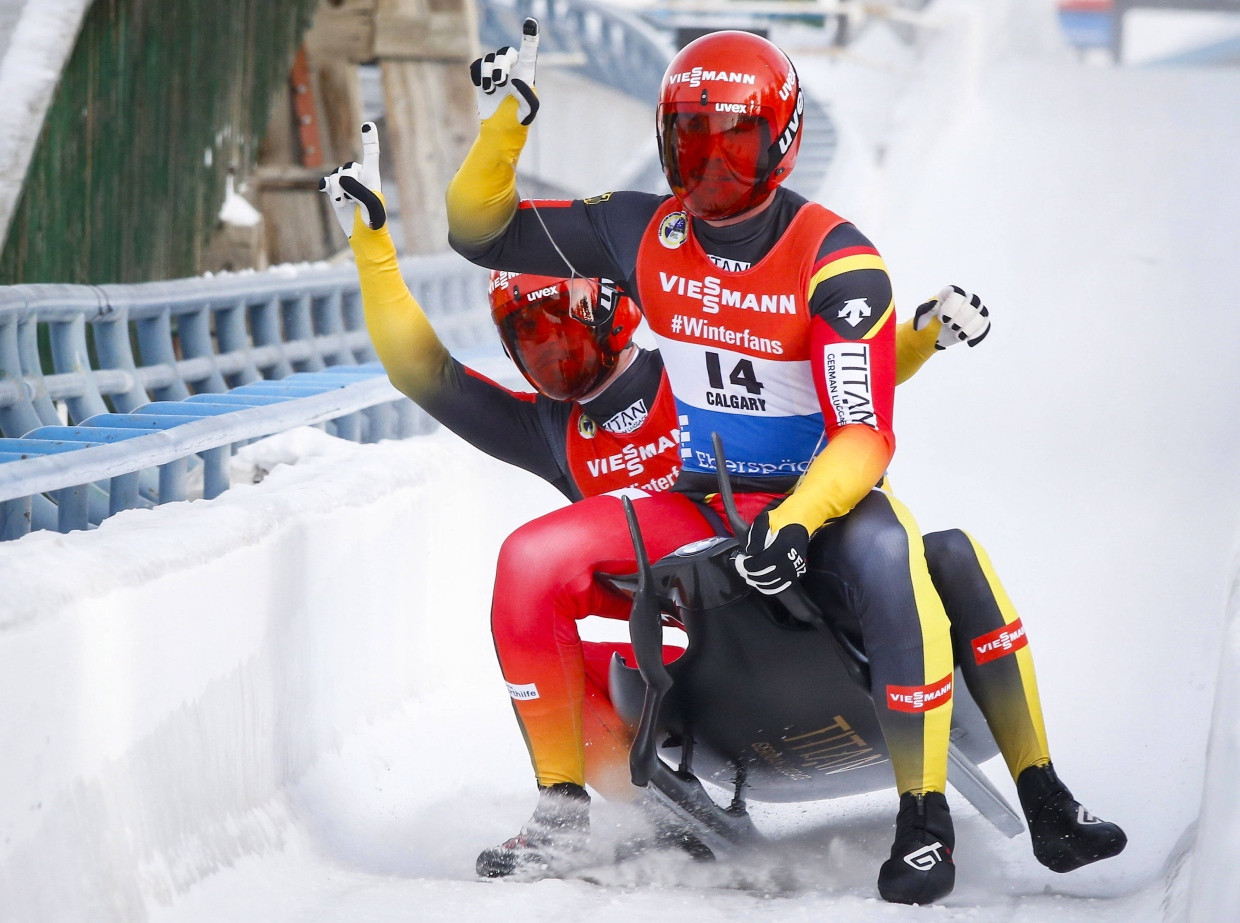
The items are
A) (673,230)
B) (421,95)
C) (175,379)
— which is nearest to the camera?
(673,230)

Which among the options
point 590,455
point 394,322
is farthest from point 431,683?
point 394,322

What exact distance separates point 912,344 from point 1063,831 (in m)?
1.10

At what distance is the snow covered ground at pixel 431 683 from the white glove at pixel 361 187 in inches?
25.9

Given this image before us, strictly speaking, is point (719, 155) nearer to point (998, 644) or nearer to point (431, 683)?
point (998, 644)

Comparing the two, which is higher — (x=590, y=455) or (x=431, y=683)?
(x=590, y=455)

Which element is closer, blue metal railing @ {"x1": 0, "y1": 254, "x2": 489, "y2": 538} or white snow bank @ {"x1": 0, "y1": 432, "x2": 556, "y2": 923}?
white snow bank @ {"x1": 0, "y1": 432, "x2": 556, "y2": 923}

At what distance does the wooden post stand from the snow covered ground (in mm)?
4069

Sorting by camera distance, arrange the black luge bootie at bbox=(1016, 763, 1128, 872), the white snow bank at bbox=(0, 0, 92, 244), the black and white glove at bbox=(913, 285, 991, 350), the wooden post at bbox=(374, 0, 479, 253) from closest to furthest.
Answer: the black luge bootie at bbox=(1016, 763, 1128, 872) < the black and white glove at bbox=(913, 285, 991, 350) < the white snow bank at bbox=(0, 0, 92, 244) < the wooden post at bbox=(374, 0, 479, 253)

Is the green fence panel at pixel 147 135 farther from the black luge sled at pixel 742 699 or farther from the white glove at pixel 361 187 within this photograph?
the black luge sled at pixel 742 699

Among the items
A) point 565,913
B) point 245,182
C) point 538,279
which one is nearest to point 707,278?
point 538,279

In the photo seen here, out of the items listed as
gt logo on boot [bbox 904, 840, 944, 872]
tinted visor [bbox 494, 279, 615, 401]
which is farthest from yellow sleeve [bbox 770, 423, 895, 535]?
tinted visor [bbox 494, 279, 615, 401]

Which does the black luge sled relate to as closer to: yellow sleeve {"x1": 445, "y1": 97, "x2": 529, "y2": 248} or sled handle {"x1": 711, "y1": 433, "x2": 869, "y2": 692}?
sled handle {"x1": 711, "y1": 433, "x2": 869, "y2": 692}

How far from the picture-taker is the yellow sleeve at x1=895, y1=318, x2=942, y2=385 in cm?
325

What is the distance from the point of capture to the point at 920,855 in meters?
2.62
